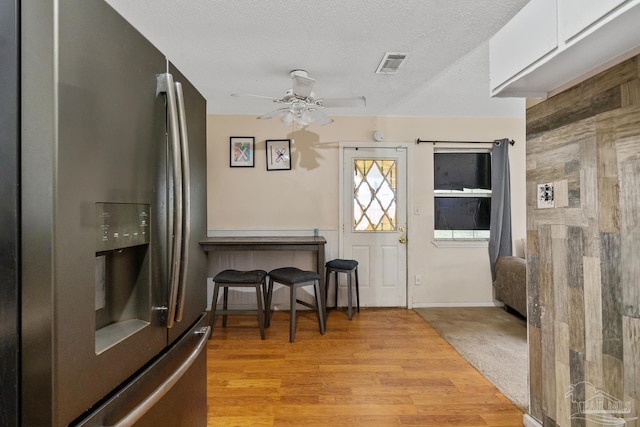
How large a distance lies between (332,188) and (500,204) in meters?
2.05

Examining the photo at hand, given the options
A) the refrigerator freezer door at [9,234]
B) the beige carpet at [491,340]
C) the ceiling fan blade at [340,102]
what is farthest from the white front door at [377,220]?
the refrigerator freezer door at [9,234]

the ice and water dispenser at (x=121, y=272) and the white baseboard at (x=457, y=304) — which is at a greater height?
the ice and water dispenser at (x=121, y=272)

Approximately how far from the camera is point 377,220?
3.86m

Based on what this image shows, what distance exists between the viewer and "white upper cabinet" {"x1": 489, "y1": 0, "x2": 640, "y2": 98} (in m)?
1.03

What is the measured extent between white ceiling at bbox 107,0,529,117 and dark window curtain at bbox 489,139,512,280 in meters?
0.96

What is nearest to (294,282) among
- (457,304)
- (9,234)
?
(457,304)

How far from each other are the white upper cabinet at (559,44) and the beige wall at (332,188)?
2.24 metres

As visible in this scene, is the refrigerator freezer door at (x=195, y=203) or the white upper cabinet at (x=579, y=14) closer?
the white upper cabinet at (x=579, y=14)

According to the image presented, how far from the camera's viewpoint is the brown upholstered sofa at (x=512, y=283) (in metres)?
3.23

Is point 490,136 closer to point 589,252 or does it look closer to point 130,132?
point 589,252

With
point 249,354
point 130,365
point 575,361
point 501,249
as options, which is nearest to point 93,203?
point 130,365

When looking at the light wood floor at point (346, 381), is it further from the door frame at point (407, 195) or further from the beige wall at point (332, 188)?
the beige wall at point (332, 188)

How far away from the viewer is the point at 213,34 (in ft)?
6.75

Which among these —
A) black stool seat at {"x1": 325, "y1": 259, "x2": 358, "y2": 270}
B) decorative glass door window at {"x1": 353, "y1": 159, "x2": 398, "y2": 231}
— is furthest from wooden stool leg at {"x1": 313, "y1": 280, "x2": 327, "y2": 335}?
decorative glass door window at {"x1": 353, "y1": 159, "x2": 398, "y2": 231}
